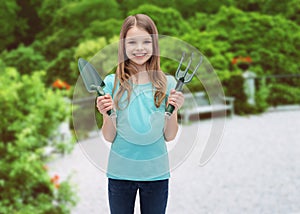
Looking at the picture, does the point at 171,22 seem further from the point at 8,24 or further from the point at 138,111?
the point at 138,111

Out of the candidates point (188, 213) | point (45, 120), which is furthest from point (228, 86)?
point (45, 120)

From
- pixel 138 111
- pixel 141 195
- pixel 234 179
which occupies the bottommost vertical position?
pixel 234 179

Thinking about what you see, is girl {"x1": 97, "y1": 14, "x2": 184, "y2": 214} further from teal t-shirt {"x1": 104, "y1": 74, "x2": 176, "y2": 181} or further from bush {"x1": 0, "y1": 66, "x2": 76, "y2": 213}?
bush {"x1": 0, "y1": 66, "x2": 76, "y2": 213}

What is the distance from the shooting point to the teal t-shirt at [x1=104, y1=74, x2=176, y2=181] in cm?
58

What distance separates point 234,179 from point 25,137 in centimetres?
210

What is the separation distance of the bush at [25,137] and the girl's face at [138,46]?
137cm

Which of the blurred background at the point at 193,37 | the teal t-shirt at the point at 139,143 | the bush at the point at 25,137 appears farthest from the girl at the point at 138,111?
the blurred background at the point at 193,37

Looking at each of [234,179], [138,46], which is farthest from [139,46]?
[234,179]

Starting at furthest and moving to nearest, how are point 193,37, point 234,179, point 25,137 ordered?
point 193,37, point 234,179, point 25,137

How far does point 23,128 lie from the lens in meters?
1.96

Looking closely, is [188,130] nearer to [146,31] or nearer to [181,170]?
[146,31]

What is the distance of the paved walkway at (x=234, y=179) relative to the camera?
3.37 metres

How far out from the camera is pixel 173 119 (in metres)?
0.59

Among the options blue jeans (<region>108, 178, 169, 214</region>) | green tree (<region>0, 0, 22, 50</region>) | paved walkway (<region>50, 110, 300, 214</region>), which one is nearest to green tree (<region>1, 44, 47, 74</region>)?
green tree (<region>0, 0, 22, 50</region>)
